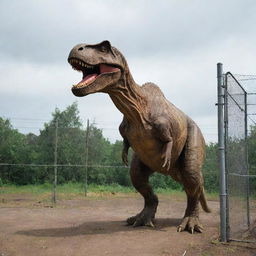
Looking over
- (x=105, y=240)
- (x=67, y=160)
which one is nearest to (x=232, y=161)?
(x=105, y=240)

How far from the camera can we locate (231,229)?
5.69 m

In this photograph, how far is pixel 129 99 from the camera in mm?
5422

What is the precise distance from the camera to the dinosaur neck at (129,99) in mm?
5379

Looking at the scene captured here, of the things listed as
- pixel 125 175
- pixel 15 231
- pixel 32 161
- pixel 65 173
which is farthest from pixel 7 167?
pixel 15 231

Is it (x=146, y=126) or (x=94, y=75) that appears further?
(x=146, y=126)

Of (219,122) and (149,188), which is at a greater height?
(219,122)

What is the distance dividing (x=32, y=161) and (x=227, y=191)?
2163 cm

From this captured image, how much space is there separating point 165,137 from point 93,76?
4.64 feet

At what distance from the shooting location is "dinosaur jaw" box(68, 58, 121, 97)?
191 inches

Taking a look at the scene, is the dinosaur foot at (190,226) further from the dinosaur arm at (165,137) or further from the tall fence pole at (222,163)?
the dinosaur arm at (165,137)

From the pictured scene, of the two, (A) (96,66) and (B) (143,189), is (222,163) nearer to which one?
(B) (143,189)

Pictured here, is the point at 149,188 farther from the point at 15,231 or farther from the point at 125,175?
the point at 125,175

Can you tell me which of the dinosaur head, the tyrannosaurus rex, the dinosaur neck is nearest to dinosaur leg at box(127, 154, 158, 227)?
the tyrannosaurus rex

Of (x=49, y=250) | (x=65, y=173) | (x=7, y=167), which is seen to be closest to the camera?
(x=49, y=250)
